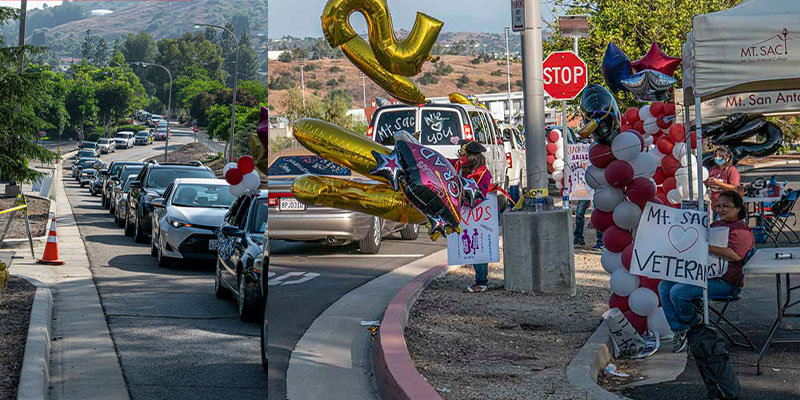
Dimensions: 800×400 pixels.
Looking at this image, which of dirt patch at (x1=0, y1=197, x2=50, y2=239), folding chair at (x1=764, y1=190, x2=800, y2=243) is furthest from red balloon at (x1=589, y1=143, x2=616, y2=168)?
dirt patch at (x1=0, y1=197, x2=50, y2=239)

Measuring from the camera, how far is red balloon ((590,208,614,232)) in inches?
306

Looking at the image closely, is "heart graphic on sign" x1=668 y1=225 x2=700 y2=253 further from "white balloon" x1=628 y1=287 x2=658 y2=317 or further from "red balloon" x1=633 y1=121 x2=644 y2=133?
"red balloon" x1=633 y1=121 x2=644 y2=133

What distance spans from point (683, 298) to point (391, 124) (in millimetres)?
2641

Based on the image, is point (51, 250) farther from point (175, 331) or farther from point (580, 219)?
point (580, 219)

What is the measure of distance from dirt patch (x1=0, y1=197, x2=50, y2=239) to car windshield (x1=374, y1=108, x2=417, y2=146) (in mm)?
10028

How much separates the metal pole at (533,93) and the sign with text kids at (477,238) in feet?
2.31

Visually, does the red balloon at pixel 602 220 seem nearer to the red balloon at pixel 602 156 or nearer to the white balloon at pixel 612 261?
the white balloon at pixel 612 261

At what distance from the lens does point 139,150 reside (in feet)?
22.4

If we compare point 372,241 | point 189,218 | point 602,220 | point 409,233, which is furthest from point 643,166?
point 409,233

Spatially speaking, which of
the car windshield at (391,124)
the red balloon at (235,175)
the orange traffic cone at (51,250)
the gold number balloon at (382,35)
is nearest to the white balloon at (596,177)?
the car windshield at (391,124)

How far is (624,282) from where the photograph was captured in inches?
288

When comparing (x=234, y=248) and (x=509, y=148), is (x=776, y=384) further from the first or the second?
(x=509, y=148)

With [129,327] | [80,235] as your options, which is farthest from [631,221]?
[80,235]

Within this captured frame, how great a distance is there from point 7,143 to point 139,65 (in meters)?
6.38
